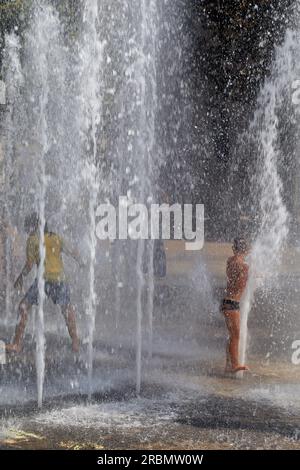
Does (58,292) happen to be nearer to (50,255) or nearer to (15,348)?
(50,255)

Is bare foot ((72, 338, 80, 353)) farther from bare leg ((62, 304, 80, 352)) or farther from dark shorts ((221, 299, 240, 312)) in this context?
dark shorts ((221, 299, 240, 312))

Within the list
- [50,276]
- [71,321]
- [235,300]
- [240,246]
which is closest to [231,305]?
[235,300]

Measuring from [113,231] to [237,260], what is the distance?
7.92 meters

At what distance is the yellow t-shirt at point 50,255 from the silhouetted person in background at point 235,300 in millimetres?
1738

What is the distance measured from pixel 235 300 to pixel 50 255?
75.5 inches

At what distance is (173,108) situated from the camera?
1956 cm

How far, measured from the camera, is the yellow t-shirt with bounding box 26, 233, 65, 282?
727 centimetres

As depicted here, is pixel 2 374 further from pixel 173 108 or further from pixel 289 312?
pixel 173 108

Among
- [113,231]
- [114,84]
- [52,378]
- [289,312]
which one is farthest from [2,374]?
[114,84]

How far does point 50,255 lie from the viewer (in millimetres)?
7254

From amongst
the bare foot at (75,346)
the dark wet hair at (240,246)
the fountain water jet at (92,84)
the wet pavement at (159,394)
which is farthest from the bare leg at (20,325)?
the fountain water jet at (92,84)

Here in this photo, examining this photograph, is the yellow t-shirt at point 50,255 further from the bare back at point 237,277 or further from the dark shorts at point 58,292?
the bare back at point 237,277

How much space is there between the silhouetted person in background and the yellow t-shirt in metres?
1.74

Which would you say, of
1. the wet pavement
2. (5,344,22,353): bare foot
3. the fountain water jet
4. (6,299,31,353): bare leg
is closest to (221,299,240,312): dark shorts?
the wet pavement
